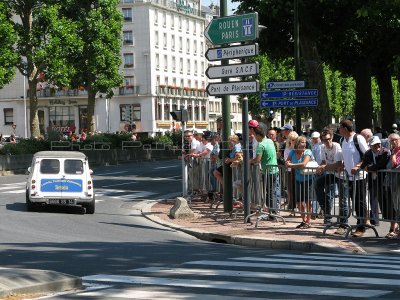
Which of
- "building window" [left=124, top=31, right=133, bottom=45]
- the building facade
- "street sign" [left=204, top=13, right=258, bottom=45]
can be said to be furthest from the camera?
"building window" [left=124, top=31, right=133, bottom=45]

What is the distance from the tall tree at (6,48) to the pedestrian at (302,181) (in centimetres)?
3656

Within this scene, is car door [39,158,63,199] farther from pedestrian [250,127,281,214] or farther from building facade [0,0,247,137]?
building facade [0,0,247,137]

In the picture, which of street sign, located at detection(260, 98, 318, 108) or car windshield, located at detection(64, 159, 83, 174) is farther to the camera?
street sign, located at detection(260, 98, 318, 108)

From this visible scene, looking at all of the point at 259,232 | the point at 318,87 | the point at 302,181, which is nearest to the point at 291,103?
the point at 318,87

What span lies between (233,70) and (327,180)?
340cm

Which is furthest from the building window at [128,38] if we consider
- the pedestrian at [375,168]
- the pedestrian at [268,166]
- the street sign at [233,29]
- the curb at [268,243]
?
the pedestrian at [375,168]

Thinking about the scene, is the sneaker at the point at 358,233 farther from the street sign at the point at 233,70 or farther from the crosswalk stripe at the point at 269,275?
the crosswalk stripe at the point at 269,275

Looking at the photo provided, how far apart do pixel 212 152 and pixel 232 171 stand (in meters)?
3.90

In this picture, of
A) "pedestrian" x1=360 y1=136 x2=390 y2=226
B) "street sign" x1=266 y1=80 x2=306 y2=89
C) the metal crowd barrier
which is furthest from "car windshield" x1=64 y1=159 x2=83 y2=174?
"pedestrian" x1=360 y1=136 x2=390 y2=226

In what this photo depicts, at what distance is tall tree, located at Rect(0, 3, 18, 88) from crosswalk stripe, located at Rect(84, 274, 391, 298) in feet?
141

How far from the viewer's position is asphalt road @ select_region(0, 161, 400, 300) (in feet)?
Answer: 32.4

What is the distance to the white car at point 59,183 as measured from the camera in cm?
2395

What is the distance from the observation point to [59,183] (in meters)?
24.1

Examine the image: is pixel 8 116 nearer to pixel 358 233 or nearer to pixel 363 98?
pixel 363 98
